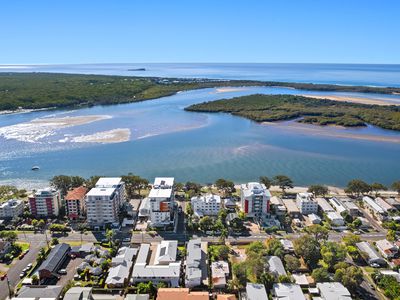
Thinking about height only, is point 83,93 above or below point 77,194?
below

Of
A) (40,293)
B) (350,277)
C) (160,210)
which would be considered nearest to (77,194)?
(160,210)

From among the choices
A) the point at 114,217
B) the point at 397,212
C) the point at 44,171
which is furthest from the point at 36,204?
the point at 397,212

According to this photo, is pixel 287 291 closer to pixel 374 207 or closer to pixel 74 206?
pixel 374 207

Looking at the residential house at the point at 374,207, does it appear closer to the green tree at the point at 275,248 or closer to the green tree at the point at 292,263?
the green tree at the point at 275,248

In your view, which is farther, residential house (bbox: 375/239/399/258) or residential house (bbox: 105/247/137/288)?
residential house (bbox: 375/239/399/258)

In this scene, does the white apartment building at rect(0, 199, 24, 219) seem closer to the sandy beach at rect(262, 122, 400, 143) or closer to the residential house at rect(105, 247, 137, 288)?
the residential house at rect(105, 247, 137, 288)

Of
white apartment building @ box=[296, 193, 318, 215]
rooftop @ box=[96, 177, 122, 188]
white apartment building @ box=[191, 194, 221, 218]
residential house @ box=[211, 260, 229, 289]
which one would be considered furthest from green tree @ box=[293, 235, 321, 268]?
rooftop @ box=[96, 177, 122, 188]
